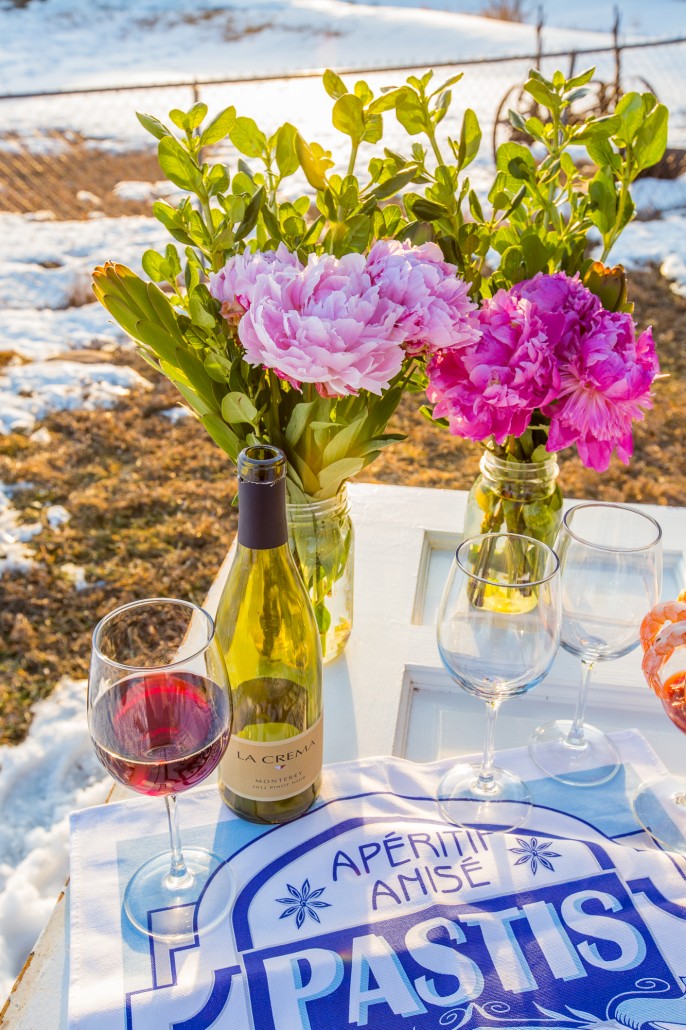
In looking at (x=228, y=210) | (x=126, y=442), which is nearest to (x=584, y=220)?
(x=228, y=210)

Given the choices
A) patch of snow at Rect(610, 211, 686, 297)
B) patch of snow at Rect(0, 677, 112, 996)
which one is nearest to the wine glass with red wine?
patch of snow at Rect(0, 677, 112, 996)

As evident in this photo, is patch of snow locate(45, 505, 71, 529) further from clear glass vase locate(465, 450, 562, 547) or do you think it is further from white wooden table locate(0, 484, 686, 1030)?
clear glass vase locate(465, 450, 562, 547)

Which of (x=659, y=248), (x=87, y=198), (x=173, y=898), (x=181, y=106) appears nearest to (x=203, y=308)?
(x=173, y=898)

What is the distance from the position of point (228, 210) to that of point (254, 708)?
484mm

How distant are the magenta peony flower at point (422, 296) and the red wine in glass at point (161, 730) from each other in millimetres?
357

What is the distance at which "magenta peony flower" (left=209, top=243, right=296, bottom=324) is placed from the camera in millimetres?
763

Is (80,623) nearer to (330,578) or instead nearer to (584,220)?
(330,578)

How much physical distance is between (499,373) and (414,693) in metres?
Result: 0.43

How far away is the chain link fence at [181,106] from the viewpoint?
5938mm

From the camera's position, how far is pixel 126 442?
3.18 meters

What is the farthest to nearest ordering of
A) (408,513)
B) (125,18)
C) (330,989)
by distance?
1. (125,18)
2. (408,513)
3. (330,989)

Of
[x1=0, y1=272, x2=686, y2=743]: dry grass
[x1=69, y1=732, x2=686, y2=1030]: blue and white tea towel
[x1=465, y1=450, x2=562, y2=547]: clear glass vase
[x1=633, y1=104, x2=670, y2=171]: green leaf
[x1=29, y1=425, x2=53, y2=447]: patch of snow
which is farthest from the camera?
[x1=29, y1=425, x2=53, y2=447]: patch of snow

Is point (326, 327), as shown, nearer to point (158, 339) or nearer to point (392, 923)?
point (158, 339)

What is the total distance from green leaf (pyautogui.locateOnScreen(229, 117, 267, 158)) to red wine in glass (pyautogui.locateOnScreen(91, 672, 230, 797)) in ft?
1.70
